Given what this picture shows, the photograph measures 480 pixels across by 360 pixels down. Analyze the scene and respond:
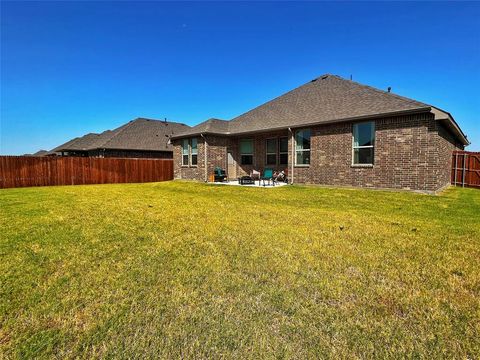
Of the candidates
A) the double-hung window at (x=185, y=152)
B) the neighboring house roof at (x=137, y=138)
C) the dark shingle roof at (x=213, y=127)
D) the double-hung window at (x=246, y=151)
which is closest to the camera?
the dark shingle roof at (x=213, y=127)

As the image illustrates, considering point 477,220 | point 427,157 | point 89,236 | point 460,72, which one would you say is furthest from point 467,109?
point 89,236

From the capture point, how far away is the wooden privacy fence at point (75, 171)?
49.9 ft

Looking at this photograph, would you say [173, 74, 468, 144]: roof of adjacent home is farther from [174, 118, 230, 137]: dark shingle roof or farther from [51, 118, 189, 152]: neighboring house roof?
[51, 118, 189, 152]: neighboring house roof

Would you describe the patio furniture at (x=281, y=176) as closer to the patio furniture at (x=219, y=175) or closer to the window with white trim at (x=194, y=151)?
the patio furniture at (x=219, y=175)

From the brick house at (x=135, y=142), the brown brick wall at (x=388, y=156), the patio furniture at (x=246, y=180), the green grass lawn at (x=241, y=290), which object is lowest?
the green grass lawn at (x=241, y=290)

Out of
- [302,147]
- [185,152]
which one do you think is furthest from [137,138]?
[302,147]

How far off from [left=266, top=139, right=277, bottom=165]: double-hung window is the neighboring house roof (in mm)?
12433

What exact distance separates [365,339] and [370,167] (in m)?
10.6

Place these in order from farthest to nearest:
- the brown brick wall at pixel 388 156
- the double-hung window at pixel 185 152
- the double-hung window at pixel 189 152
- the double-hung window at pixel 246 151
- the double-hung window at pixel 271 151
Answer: the double-hung window at pixel 185 152
the double-hung window at pixel 189 152
the double-hung window at pixel 246 151
the double-hung window at pixel 271 151
the brown brick wall at pixel 388 156

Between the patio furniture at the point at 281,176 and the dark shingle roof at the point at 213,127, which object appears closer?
the patio furniture at the point at 281,176

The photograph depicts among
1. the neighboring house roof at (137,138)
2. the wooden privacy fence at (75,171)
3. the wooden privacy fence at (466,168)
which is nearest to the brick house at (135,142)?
→ the neighboring house roof at (137,138)

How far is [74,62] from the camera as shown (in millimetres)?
15273

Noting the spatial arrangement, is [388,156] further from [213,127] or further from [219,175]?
[213,127]

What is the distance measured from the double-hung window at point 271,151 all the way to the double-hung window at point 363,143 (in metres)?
5.35
